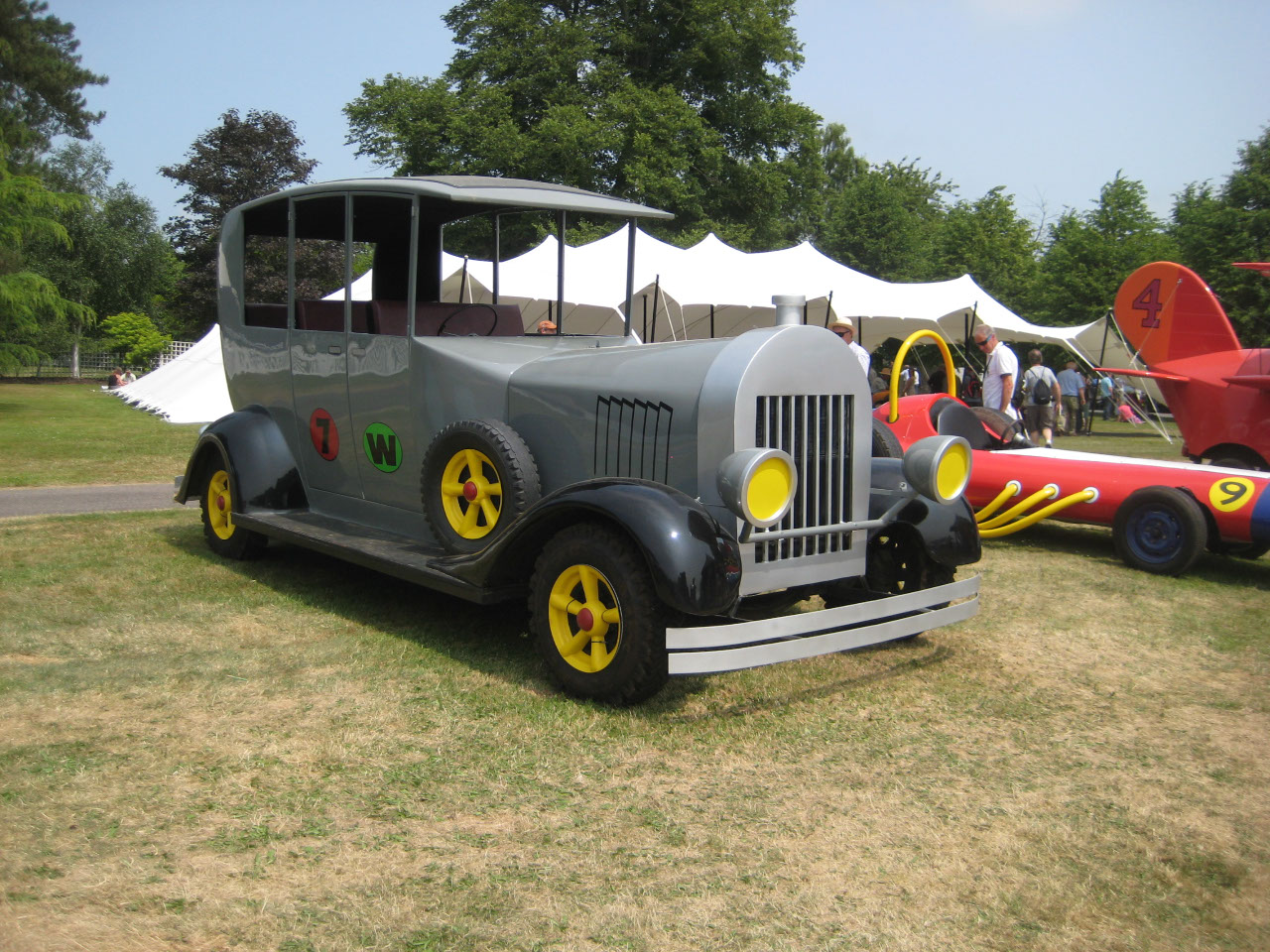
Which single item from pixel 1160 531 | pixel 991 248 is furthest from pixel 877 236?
pixel 1160 531

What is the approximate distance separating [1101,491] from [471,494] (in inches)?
207

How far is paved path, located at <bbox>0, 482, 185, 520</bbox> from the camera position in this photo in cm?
892

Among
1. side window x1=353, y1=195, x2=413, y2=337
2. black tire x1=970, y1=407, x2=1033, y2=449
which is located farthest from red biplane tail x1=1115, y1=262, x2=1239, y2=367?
side window x1=353, y1=195, x2=413, y2=337

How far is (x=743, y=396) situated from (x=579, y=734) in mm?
1497

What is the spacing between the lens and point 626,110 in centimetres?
3141

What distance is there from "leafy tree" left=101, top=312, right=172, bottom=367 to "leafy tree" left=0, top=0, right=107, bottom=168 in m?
7.13

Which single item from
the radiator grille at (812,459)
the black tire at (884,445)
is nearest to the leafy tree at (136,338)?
the black tire at (884,445)

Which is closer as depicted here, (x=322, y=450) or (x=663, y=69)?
(x=322, y=450)

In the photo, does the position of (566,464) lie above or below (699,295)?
below

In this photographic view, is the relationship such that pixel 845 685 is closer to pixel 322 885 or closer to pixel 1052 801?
pixel 1052 801

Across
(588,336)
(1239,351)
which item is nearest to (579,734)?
(588,336)

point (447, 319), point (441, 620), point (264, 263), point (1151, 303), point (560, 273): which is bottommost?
point (441, 620)

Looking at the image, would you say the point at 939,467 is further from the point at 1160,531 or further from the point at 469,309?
the point at 1160,531

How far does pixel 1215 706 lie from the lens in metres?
4.71
